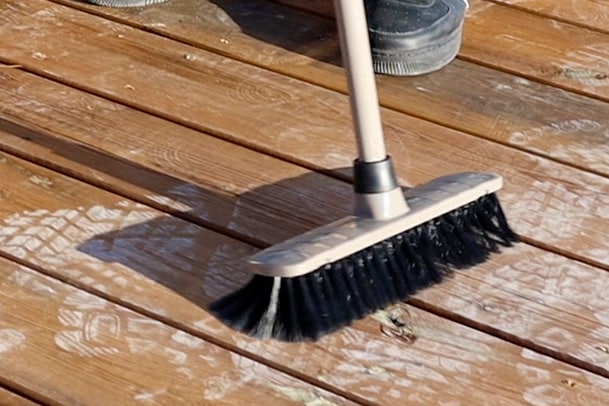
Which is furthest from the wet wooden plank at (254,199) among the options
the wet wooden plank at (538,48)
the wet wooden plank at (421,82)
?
the wet wooden plank at (538,48)

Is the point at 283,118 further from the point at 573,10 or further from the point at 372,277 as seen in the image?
the point at 573,10

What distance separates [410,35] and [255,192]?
0.38 m

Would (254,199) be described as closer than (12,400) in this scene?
No

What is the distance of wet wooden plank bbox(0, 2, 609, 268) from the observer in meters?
1.48

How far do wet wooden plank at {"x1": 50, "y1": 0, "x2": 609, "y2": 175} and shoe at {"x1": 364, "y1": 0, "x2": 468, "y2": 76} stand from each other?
0.02 metres

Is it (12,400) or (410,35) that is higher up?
(410,35)

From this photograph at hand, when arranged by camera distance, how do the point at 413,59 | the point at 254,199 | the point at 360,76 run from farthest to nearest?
1. the point at 413,59
2. the point at 254,199
3. the point at 360,76

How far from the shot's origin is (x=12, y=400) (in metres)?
1.19

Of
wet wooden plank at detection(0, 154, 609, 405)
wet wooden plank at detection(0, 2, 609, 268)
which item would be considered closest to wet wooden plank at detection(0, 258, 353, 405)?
wet wooden plank at detection(0, 154, 609, 405)

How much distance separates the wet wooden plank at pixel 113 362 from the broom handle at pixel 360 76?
10.1 inches

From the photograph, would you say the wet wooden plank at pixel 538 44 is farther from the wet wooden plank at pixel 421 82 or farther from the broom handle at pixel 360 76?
the broom handle at pixel 360 76

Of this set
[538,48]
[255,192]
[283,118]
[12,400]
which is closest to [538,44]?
[538,48]

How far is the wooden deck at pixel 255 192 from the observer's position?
4.04ft

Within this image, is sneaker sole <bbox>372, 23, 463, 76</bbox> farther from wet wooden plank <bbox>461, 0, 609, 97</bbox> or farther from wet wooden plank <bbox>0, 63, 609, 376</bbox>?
wet wooden plank <bbox>0, 63, 609, 376</bbox>
